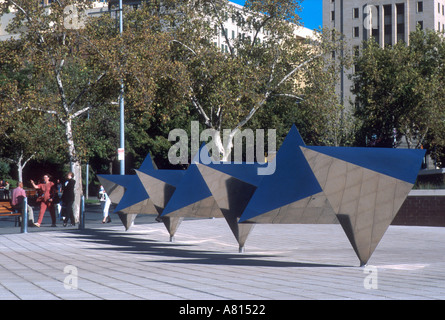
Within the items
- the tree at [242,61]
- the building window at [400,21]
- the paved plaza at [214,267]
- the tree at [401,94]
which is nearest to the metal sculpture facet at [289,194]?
the paved plaza at [214,267]

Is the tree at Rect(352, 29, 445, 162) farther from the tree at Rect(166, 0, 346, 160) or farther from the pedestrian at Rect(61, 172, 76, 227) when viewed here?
the pedestrian at Rect(61, 172, 76, 227)

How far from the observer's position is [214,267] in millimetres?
12188

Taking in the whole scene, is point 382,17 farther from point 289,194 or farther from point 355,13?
point 289,194

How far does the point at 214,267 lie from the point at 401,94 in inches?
1444

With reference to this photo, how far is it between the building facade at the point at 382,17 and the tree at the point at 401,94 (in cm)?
3990

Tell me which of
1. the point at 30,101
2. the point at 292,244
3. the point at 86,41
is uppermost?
the point at 86,41

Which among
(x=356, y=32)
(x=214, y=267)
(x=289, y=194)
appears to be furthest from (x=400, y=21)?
(x=214, y=267)

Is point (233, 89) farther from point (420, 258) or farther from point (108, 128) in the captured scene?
point (108, 128)

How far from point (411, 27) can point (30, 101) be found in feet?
237

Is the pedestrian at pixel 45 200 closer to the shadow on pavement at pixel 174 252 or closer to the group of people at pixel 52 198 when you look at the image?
the group of people at pixel 52 198

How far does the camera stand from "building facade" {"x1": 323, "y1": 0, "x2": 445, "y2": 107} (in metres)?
91.2

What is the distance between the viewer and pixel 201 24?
34031mm
